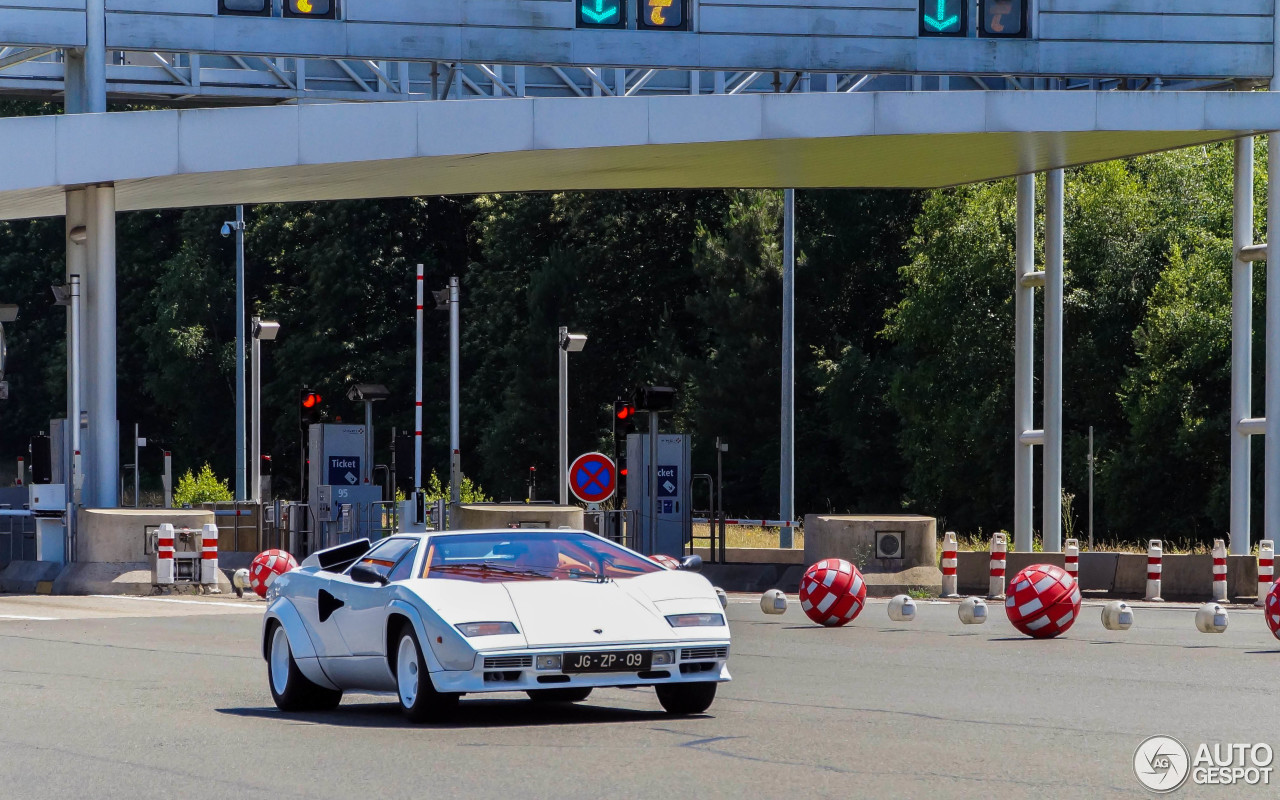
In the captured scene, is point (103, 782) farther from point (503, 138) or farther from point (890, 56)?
point (890, 56)

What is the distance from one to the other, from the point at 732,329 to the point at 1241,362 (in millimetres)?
34451

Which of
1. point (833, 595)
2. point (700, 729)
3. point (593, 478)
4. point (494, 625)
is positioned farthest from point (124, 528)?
point (700, 729)

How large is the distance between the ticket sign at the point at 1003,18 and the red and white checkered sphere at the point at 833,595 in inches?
478

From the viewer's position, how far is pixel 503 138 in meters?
27.8

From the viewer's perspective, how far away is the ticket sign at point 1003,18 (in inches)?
1169

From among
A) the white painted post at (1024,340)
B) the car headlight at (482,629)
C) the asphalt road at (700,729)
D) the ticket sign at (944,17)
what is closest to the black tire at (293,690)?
the asphalt road at (700,729)

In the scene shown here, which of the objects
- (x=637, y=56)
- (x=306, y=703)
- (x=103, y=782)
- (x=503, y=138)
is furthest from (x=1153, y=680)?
(x=637, y=56)

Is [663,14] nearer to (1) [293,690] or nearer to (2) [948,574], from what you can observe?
(2) [948,574]

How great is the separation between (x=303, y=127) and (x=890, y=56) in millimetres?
9226

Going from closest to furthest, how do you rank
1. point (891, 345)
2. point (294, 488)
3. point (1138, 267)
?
point (1138, 267) → point (891, 345) → point (294, 488)

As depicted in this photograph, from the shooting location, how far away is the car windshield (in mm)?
11664

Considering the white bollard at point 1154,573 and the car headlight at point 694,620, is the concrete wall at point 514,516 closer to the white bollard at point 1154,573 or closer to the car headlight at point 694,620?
the white bollard at point 1154,573

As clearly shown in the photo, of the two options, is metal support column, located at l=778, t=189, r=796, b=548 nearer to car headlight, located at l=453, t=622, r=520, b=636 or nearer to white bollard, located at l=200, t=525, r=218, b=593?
white bollard, located at l=200, t=525, r=218, b=593

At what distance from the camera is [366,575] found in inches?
466
